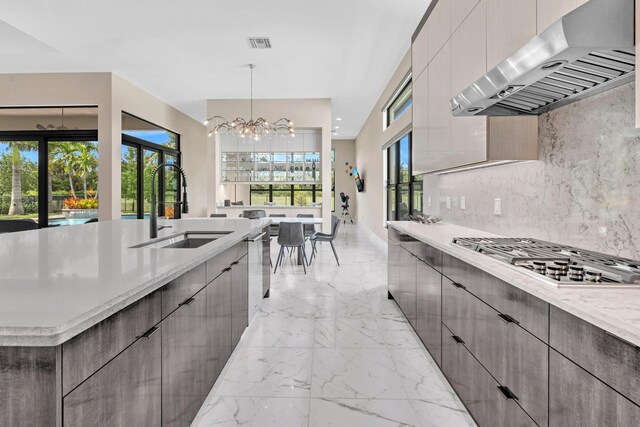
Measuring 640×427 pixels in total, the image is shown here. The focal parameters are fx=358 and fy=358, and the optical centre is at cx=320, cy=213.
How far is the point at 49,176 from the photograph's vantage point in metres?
6.20

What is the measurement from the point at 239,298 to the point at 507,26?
7.54 ft

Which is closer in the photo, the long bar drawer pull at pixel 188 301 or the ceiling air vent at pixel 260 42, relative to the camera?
the long bar drawer pull at pixel 188 301

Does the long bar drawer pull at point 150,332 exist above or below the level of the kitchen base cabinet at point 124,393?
above

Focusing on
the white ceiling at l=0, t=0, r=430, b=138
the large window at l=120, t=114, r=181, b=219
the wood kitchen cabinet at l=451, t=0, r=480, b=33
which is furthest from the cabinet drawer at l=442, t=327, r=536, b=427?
the large window at l=120, t=114, r=181, b=219

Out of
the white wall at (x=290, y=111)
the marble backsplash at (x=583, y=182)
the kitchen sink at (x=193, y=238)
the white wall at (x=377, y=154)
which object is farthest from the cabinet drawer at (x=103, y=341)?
the white wall at (x=290, y=111)

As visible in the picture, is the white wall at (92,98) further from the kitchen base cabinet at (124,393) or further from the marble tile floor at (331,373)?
the kitchen base cabinet at (124,393)

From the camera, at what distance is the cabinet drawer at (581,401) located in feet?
2.70

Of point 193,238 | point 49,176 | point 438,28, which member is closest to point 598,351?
point 193,238

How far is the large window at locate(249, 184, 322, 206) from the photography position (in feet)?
36.9

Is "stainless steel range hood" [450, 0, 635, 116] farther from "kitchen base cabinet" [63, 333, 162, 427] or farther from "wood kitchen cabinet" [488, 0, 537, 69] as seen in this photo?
"kitchen base cabinet" [63, 333, 162, 427]

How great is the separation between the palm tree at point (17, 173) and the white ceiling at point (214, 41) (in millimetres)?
1221

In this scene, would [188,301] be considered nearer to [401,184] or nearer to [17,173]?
[401,184]

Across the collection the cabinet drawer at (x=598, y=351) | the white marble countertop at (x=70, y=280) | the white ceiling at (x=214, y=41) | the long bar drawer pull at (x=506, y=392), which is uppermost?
the white ceiling at (x=214, y=41)

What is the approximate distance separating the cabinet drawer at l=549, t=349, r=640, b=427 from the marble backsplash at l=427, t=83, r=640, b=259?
2.70 ft
